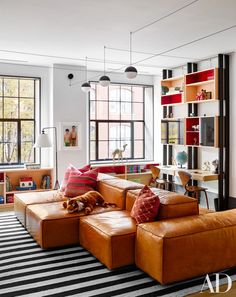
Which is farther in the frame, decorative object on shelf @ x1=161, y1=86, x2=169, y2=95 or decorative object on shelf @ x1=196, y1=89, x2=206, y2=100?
decorative object on shelf @ x1=161, y1=86, x2=169, y2=95

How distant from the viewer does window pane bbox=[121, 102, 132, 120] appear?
26.9ft

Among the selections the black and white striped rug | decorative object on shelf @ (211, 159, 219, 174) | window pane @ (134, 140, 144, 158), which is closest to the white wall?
window pane @ (134, 140, 144, 158)

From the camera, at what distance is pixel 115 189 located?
4.49 m

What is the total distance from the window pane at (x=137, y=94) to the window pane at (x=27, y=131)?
2680 millimetres

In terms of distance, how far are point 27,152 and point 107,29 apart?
3556 millimetres

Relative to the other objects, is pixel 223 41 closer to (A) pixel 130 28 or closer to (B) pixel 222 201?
(A) pixel 130 28

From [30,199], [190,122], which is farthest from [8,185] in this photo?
[190,122]

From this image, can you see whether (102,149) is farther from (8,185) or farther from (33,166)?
(8,185)

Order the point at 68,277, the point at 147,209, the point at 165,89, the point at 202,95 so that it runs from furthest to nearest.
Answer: the point at 165,89
the point at 202,95
the point at 147,209
the point at 68,277

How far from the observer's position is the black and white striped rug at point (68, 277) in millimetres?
2885

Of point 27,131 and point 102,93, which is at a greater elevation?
point 102,93

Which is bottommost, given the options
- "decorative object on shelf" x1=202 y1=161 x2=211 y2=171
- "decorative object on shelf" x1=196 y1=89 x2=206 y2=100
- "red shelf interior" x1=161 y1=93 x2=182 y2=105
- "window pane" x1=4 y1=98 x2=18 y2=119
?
"decorative object on shelf" x1=202 y1=161 x2=211 y2=171

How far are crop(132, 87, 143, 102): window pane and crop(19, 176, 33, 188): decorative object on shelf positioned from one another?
10.9 feet

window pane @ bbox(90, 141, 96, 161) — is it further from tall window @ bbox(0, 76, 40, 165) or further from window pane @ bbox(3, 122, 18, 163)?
window pane @ bbox(3, 122, 18, 163)
